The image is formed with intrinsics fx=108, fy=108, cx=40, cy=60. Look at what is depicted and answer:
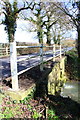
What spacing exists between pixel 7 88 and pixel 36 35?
35.3ft

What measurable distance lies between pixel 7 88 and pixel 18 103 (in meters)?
0.38

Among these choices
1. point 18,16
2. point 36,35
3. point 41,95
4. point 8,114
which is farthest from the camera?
point 36,35

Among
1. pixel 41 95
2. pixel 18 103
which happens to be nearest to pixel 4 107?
pixel 18 103

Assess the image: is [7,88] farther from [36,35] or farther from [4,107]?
[36,35]

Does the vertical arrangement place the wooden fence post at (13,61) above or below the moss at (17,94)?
above

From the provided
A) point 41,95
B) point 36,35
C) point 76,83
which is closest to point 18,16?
point 36,35

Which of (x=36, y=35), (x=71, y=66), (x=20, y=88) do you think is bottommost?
(x=71, y=66)

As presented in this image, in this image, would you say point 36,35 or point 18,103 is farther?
point 36,35

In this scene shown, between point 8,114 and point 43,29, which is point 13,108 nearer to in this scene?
point 8,114

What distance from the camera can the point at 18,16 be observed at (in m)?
8.59

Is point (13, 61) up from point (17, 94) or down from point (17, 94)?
up

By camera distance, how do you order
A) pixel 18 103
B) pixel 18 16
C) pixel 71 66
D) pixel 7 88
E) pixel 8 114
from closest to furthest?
pixel 8 114 → pixel 18 103 → pixel 7 88 → pixel 71 66 → pixel 18 16

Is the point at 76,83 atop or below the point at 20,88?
below

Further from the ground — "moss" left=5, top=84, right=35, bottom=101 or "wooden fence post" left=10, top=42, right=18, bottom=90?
"wooden fence post" left=10, top=42, right=18, bottom=90
